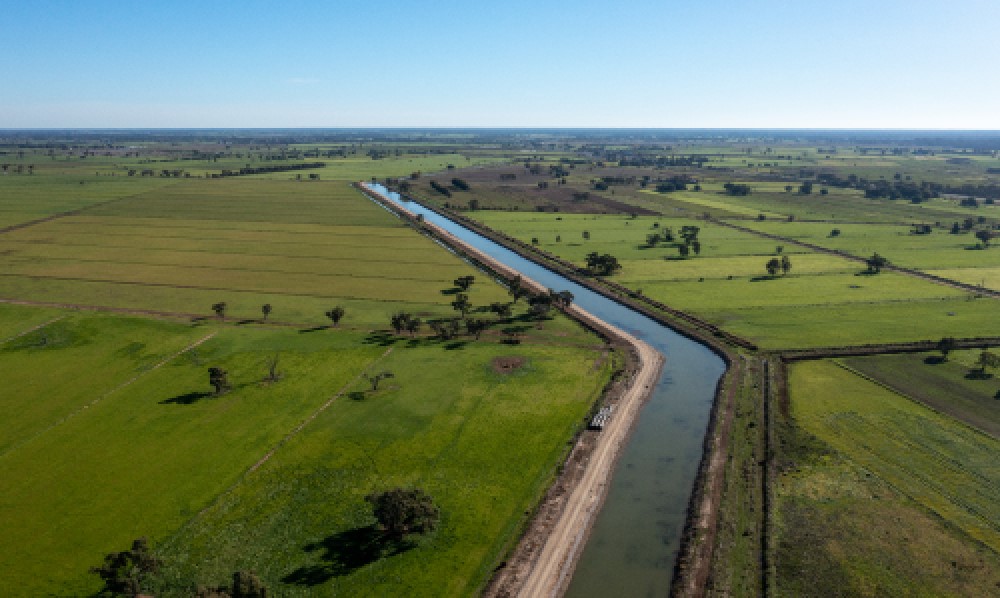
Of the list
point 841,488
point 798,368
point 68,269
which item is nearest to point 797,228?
point 798,368

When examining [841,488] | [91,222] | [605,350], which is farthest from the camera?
[91,222]

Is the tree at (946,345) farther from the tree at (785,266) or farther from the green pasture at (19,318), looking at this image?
the green pasture at (19,318)

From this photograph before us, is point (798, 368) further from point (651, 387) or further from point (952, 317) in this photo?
point (952, 317)

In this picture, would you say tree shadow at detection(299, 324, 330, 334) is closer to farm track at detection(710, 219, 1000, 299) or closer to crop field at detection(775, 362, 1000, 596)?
crop field at detection(775, 362, 1000, 596)

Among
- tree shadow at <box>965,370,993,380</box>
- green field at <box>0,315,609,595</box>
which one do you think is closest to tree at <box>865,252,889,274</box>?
tree shadow at <box>965,370,993,380</box>

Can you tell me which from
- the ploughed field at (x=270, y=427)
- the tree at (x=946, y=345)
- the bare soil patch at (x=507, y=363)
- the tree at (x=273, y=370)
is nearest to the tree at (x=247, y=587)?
the ploughed field at (x=270, y=427)

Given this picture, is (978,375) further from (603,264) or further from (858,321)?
(603,264)

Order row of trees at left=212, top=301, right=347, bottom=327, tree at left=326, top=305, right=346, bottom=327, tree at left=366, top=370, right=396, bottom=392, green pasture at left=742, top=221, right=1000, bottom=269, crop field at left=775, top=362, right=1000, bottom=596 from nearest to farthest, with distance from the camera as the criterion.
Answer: crop field at left=775, top=362, right=1000, bottom=596, tree at left=366, top=370, right=396, bottom=392, tree at left=326, top=305, right=346, bottom=327, row of trees at left=212, top=301, right=347, bottom=327, green pasture at left=742, top=221, right=1000, bottom=269
